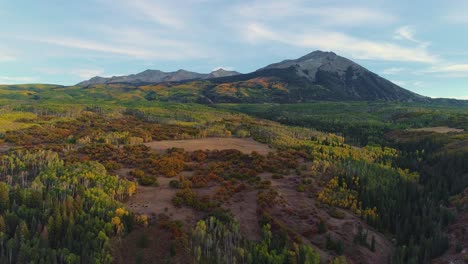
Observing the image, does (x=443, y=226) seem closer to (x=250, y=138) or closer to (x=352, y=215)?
(x=352, y=215)

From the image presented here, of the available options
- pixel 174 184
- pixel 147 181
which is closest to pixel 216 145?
pixel 174 184

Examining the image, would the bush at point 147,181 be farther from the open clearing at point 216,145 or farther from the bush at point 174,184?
the open clearing at point 216,145

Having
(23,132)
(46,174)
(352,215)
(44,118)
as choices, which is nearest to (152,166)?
(46,174)

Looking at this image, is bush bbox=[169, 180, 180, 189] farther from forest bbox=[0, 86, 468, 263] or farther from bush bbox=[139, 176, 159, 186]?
bush bbox=[139, 176, 159, 186]

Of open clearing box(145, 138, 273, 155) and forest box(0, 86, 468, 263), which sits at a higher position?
open clearing box(145, 138, 273, 155)

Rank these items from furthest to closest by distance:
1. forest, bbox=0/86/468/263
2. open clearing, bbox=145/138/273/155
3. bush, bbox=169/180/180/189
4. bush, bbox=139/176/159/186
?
open clearing, bbox=145/138/273/155
bush, bbox=139/176/159/186
bush, bbox=169/180/180/189
forest, bbox=0/86/468/263

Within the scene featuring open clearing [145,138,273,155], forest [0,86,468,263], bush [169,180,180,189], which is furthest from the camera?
open clearing [145,138,273,155]

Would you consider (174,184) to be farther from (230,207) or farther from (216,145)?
(216,145)

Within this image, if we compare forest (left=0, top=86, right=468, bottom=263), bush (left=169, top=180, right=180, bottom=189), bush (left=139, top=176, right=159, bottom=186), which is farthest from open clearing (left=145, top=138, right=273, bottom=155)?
bush (left=169, top=180, right=180, bottom=189)

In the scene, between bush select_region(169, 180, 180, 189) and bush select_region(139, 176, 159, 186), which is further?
bush select_region(139, 176, 159, 186)

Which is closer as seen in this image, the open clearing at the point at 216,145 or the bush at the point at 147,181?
the bush at the point at 147,181

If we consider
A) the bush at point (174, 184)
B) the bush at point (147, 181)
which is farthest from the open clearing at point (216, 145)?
the bush at point (174, 184)
